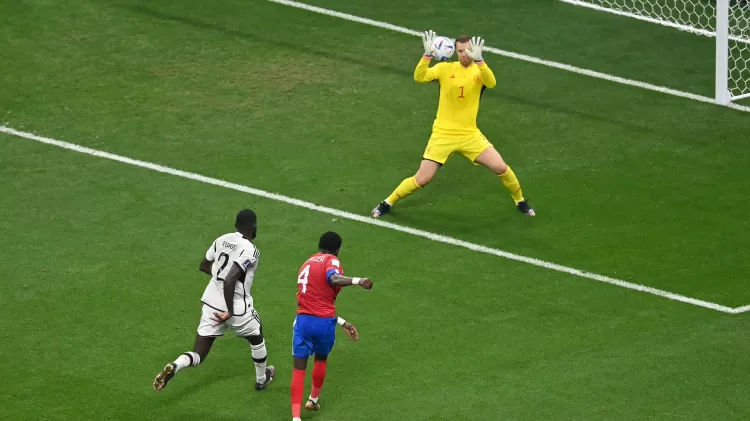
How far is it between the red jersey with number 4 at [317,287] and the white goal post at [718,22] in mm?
9361

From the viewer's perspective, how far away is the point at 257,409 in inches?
521

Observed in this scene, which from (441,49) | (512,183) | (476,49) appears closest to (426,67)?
(441,49)

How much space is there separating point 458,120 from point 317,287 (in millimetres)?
4884

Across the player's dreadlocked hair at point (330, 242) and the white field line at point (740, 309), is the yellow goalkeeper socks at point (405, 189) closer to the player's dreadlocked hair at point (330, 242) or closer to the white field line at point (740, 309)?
the white field line at point (740, 309)

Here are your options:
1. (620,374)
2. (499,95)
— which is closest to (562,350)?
(620,374)

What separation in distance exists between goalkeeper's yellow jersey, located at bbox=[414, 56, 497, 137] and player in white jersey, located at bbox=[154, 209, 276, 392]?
4539 millimetres

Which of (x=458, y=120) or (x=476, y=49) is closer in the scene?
(x=476, y=49)

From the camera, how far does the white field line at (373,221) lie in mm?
15430

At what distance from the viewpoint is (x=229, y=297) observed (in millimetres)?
12789

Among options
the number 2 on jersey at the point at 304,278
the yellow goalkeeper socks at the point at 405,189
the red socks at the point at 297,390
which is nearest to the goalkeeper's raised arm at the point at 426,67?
the yellow goalkeeper socks at the point at 405,189

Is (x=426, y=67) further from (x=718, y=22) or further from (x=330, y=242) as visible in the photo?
(x=718, y=22)

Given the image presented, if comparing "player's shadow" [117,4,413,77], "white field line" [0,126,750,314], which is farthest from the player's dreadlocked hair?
"player's shadow" [117,4,413,77]

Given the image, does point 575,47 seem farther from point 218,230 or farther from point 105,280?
point 105,280

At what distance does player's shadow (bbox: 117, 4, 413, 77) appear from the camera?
20.8 m
